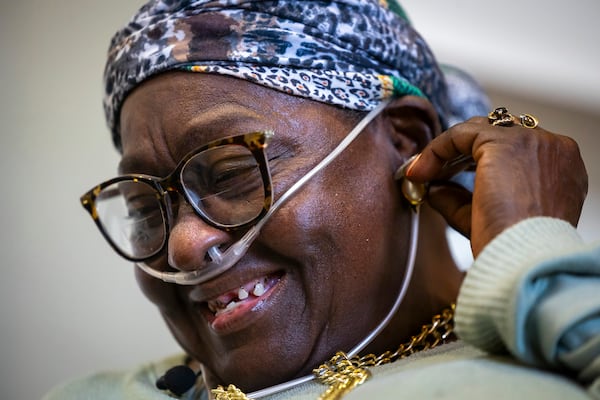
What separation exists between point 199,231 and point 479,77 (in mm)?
1408

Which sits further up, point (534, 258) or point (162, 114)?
point (162, 114)

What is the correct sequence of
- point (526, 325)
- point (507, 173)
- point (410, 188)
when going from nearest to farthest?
point (526, 325)
point (507, 173)
point (410, 188)

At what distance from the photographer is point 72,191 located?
204 cm

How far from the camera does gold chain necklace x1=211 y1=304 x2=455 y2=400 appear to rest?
107cm

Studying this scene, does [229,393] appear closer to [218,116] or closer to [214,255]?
[214,255]

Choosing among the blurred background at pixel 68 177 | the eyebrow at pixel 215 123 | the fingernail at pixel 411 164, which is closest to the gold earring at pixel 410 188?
the fingernail at pixel 411 164

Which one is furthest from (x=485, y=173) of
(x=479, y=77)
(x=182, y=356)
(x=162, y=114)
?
(x=479, y=77)

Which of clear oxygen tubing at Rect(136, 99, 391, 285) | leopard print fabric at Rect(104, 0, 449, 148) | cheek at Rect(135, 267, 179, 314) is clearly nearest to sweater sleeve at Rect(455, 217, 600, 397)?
clear oxygen tubing at Rect(136, 99, 391, 285)

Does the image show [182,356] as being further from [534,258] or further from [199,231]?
[534,258]

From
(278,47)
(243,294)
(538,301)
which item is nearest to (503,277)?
(538,301)

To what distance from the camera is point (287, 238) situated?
3.59 feet

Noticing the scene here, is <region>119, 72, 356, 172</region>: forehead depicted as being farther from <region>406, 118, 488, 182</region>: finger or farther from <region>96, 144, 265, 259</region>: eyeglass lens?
<region>406, 118, 488, 182</region>: finger

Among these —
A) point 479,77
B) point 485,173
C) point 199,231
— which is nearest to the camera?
point 485,173

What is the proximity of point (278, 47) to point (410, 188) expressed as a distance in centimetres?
34
